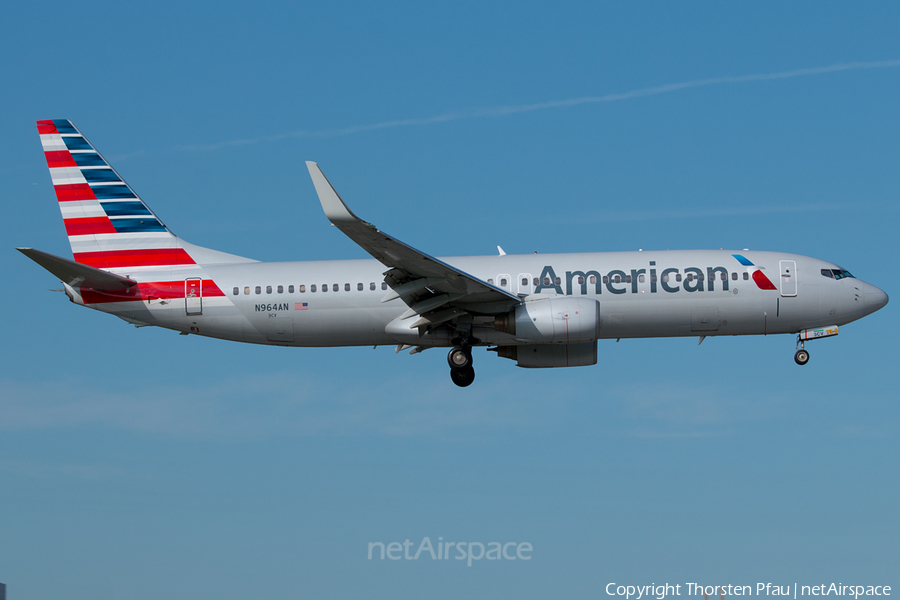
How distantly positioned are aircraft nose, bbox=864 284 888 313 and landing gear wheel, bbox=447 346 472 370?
45.0 feet

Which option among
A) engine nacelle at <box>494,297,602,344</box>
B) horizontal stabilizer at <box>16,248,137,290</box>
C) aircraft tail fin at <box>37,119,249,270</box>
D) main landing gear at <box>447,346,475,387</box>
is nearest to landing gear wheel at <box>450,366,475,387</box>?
main landing gear at <box>447,346,475,387</box>

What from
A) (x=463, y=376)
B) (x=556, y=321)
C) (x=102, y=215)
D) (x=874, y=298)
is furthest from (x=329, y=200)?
(x=874, y=298)

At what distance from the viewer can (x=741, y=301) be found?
33.2 meters

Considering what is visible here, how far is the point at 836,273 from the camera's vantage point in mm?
34438

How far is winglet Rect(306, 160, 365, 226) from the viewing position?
26723 mm

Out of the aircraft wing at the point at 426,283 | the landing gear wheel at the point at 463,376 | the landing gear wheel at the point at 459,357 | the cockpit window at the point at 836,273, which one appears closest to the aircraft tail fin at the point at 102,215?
the aircraft wing at the point at 426,283

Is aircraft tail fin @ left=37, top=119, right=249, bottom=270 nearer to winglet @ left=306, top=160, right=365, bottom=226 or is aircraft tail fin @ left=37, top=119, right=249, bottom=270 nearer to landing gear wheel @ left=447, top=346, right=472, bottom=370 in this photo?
landing gear wheel @ left=447, top=346, right=472, bottom=370

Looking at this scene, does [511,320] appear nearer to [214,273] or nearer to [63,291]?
[214,273]

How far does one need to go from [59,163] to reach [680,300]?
76.7 feet

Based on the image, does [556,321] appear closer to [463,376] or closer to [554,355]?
[554,355]

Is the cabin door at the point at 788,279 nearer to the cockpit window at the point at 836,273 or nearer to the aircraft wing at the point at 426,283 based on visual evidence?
the cockpit window at the point at 836,273

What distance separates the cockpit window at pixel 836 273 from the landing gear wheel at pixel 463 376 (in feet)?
40.9

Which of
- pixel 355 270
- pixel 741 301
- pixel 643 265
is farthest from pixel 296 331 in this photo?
pixel 741 301

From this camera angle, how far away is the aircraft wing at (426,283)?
29.3 metres
